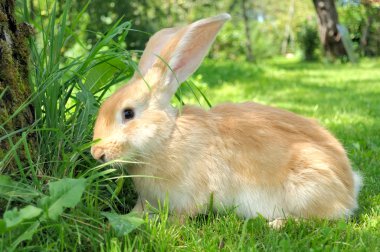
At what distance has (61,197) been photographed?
1.87m

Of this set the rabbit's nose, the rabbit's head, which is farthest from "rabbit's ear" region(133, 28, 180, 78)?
the rabbit's nose

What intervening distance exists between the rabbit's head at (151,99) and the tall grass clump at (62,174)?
0.10 metres

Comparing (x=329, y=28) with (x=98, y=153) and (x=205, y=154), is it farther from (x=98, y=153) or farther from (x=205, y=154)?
(x=98, y=153)

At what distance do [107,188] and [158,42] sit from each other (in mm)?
800

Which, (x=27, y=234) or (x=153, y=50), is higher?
(x=153, y=50)

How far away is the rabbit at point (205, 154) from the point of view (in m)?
2.42

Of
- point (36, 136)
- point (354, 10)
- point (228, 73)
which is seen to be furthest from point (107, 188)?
point (354, 10)

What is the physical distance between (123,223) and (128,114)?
588mm

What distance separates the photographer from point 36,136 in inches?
97.7

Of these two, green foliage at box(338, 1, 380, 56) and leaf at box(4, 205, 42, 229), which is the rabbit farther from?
green foliage at box(338, 1, 380, 56)

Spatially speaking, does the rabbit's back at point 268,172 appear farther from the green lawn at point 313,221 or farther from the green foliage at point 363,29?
the green foliage at point 363,29

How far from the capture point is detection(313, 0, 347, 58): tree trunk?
15.1 m

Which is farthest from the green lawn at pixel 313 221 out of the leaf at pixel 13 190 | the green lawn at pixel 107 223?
the leaf at pixel 13 190

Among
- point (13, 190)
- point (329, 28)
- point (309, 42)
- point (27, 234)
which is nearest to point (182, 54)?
point (13, 190)
